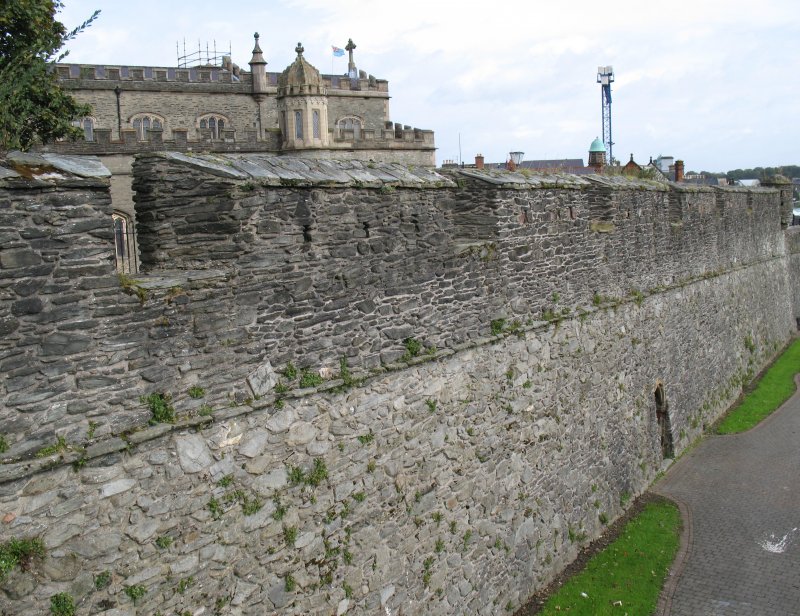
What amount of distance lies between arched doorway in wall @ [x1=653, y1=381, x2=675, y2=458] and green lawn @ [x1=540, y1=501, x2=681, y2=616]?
265 centimetres

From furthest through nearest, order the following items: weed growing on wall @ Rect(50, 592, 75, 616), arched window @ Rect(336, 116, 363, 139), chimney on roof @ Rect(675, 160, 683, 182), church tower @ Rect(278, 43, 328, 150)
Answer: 1. arched window @ Rect(336, 116, 363, 139)
2. church tower @ Rect(278, 43, 328, 150)
3. chimney on roof @ Rect(675, 160, 683, 182)
4. weed growing on wall @ Rect(50, 592, 75, 616)

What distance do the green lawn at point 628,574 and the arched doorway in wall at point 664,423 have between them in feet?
8.68

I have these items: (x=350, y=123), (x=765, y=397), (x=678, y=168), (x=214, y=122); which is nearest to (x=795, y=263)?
(x=678, y=168)

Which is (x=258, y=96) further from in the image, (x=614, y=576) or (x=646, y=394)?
(x=614, y=576)

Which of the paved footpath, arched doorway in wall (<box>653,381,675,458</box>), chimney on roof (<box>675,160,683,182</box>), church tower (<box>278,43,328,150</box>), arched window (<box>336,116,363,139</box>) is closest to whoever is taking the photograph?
the paved footpath

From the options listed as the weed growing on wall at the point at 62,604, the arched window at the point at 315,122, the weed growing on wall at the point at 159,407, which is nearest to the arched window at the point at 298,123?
the arched window at the point at 315,122

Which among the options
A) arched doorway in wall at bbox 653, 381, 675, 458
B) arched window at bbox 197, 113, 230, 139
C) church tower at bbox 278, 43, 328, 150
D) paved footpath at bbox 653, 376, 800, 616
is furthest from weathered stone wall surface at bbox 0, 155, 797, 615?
arched window at bbox 197, 113, 230, 139

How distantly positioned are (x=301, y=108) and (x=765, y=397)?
88.3 feet

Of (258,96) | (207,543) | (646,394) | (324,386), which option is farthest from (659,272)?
(258,96)

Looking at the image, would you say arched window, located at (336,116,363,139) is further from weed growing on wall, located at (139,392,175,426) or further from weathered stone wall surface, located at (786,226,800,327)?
weed growing on wall, located at (139,392,175,426)

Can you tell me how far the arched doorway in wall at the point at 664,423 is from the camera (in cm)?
1592

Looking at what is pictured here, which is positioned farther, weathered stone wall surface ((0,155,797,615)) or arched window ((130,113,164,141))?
arched window ((130,113,164,141))

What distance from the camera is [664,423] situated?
16062mm

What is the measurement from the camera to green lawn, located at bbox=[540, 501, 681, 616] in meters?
10.4
